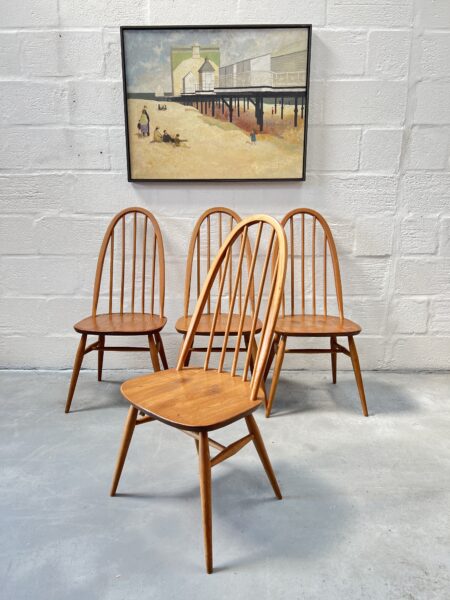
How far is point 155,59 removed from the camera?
83.5 inches

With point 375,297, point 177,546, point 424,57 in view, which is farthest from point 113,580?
point 424,57

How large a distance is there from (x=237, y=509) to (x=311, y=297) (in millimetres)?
1305

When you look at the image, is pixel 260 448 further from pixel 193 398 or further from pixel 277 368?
pixel 277 368

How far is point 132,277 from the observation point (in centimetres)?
228

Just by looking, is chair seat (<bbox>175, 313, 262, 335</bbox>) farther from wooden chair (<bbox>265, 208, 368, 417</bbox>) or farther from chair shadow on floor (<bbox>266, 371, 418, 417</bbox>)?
chair shadow on floor (<bbox>266, 371, 418, 417</bbox>)

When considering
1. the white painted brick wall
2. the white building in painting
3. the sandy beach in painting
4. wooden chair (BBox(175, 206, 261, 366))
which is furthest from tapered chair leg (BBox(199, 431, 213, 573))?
the white building in painting

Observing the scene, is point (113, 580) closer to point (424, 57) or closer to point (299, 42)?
point (299, 42)

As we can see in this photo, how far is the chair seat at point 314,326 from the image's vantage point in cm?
187

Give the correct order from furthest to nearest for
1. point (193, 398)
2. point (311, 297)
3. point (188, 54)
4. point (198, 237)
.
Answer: point (311, 297) → point (198, 237) → point (188, 54) → point (193, 398)

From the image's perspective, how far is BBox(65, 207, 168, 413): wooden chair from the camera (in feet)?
6.73

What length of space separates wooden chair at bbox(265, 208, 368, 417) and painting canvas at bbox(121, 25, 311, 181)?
0.28 m

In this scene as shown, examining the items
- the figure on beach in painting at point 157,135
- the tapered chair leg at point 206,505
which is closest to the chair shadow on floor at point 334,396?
the tapered chair leg at point 206,505

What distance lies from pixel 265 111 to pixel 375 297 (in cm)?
114

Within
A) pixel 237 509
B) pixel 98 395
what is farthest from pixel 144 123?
pixel 237 509
